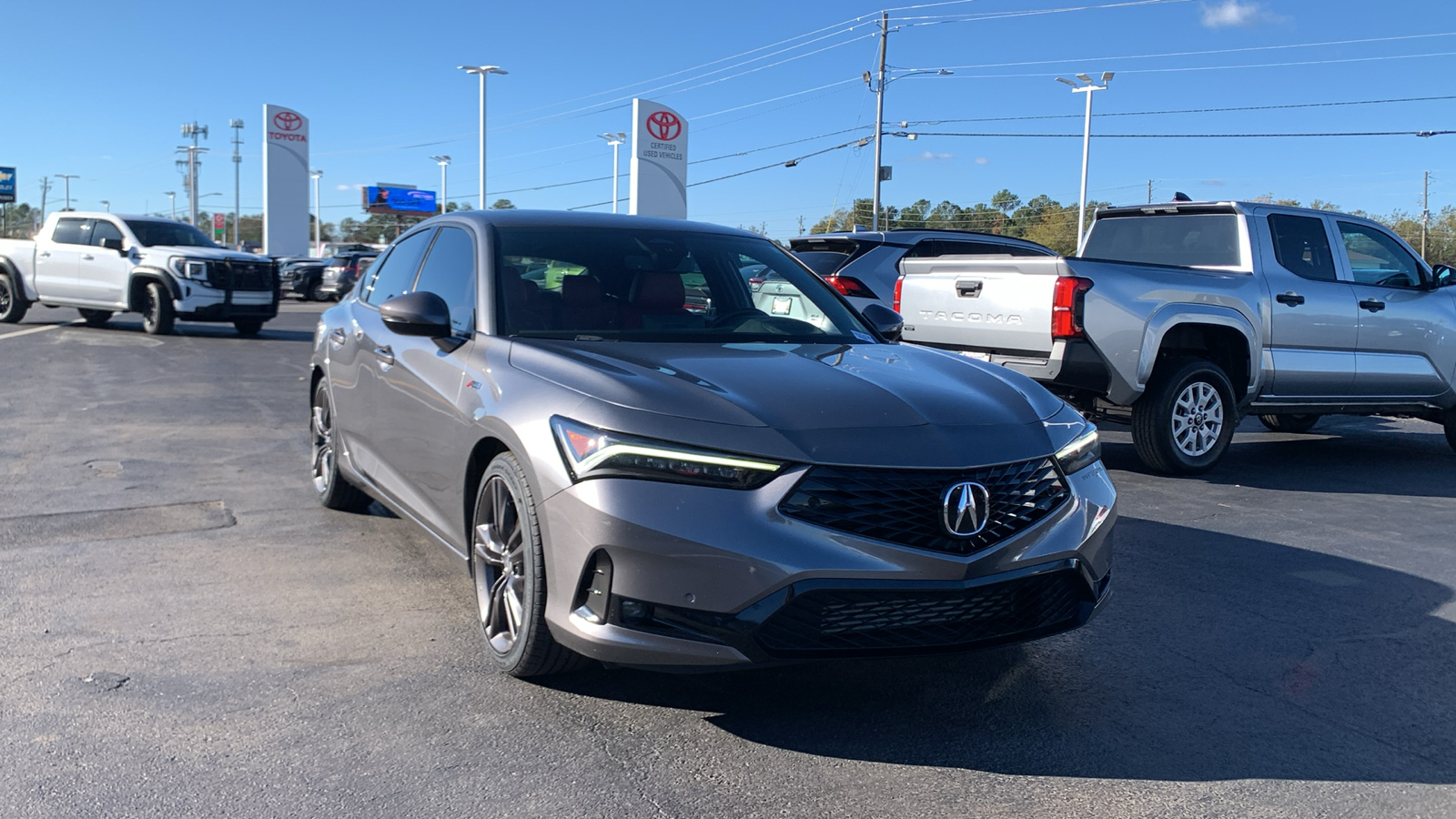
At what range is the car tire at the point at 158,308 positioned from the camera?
18.3 meters

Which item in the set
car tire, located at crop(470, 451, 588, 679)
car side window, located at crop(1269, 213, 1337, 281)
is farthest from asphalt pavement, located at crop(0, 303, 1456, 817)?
car side window, located at crop(1269, 213, 1337, 281)

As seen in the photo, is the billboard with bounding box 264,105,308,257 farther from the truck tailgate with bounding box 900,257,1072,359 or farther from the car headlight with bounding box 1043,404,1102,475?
the car headlight with bounding box 1043,404,1102,475

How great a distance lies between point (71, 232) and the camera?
1923 cm

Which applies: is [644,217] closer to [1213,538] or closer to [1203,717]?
[1203,717]

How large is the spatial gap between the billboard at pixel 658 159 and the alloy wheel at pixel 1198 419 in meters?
26.4

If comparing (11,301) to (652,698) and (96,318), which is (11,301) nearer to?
(96,318)

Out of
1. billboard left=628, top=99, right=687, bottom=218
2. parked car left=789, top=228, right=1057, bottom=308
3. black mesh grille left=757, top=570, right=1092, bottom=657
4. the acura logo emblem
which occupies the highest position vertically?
billboard left=628, top=99, right=687, bottom=218

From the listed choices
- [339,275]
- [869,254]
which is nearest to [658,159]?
[339,275]

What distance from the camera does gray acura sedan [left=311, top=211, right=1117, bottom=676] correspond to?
10.4 ft

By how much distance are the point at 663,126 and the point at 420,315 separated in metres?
31.7

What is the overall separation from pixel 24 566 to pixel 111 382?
7691 mm

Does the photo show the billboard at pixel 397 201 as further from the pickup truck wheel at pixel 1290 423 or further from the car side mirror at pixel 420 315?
the car side mirror at pixel 420 315

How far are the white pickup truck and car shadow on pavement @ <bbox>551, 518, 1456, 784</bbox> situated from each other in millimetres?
16534

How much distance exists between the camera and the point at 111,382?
1191 cm
